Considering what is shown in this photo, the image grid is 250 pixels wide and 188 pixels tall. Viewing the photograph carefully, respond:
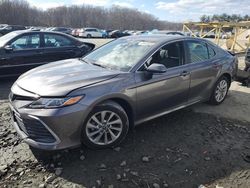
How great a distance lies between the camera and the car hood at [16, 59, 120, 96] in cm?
317

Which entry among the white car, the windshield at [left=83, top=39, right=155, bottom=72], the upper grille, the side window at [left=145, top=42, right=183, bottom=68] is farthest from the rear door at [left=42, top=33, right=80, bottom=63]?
the white car

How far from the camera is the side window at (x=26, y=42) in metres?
6.93

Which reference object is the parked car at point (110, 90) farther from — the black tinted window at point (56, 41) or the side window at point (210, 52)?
the black tinted window at point (56, 41)

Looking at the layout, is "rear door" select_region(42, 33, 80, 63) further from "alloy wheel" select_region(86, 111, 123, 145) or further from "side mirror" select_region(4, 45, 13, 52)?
"alloy wheel" select_region(86, 111, 123, 145)

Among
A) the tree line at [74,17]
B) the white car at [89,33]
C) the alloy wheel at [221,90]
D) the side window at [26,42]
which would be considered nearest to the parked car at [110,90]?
the alloy wheel at [221,90]

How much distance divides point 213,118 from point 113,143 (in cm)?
223

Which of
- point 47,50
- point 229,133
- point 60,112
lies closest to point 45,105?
point 60,112

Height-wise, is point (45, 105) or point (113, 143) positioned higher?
point (45, 105)

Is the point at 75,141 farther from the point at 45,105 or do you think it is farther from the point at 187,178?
the point at 187,178

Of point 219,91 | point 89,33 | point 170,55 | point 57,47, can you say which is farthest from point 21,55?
point 89,33

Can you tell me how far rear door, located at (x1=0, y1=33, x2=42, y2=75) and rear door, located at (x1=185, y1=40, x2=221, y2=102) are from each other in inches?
176

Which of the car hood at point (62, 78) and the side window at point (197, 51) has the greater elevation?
the side window at point (197, 51)

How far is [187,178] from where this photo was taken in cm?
307

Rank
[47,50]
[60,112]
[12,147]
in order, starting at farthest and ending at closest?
1. [47,50]
2. [12,147]
3. [60,112]
